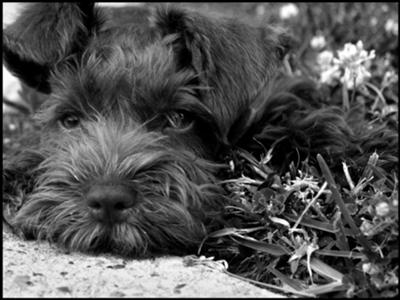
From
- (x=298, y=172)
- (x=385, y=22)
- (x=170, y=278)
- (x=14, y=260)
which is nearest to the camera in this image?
(x=170, y=278)

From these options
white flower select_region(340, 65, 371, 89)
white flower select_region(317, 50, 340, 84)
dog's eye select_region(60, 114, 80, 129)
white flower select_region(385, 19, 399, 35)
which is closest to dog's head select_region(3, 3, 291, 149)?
dog's eye select_region(60, 114, 80, 129)

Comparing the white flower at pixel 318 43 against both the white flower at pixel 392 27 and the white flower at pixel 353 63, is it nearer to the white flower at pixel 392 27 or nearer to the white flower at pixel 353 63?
the white flower at pixel 392 27

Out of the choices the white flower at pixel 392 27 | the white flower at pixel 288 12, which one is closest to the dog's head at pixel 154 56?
the white flower at pixel 392 27

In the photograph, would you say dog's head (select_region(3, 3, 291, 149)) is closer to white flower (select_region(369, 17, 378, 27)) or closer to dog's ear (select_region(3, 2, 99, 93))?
dog's ear (select_region(3, 2, 99, 93))

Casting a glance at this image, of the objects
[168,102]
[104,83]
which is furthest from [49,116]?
[168,102]

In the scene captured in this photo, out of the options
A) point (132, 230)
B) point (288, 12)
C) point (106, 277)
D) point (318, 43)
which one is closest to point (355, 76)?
point (318, 43)

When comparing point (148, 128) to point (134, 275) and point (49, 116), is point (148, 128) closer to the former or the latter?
point (49, 116)
